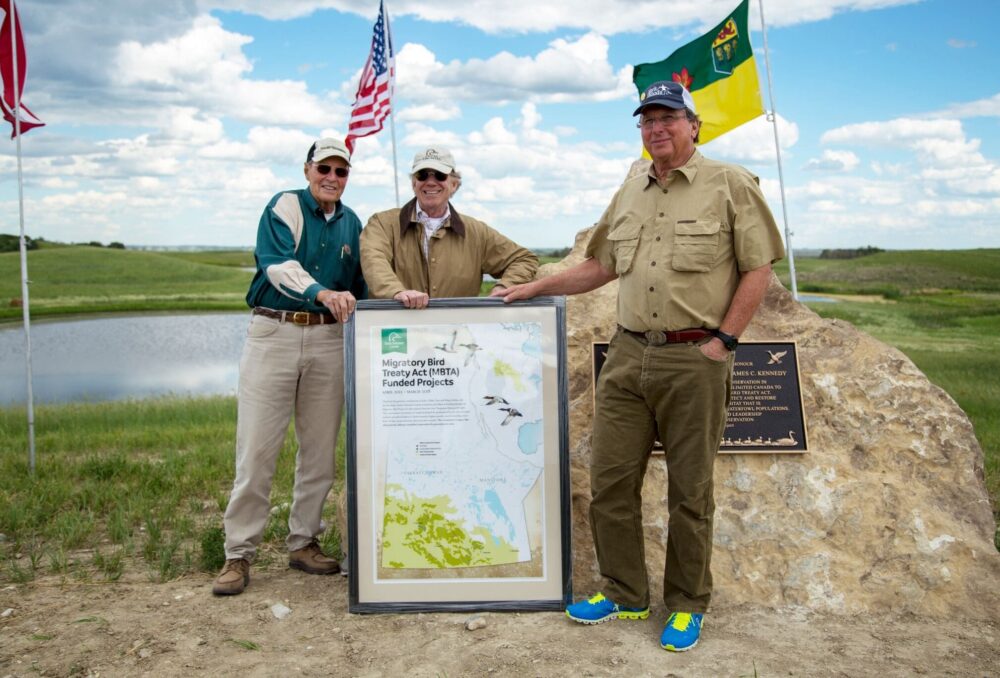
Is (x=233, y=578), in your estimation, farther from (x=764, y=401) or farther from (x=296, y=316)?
(x=764, y=401)

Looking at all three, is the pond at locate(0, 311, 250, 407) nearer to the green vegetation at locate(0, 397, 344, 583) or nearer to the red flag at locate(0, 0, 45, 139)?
the green vegetation at locate(0, 397, 344, 583)

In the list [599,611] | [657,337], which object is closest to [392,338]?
[657,337]

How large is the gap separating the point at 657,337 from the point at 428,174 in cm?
181

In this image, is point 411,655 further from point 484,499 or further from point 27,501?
point 27,501

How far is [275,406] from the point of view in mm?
5531

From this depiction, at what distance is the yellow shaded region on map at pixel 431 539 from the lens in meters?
5.09

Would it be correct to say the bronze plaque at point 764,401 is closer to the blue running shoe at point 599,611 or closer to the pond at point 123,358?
the blue running shoe at point 599,611

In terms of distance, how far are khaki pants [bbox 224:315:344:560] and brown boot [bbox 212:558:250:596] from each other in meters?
0.05

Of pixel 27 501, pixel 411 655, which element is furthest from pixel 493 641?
pixel 27 501

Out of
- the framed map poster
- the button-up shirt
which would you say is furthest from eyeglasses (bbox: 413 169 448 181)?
the button-up shirt

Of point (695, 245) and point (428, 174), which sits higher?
point (428, 174)

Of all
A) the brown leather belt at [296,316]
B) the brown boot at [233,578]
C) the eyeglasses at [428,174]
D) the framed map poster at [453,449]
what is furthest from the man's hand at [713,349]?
the brown boot at [233,578]

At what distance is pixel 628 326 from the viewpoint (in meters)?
4.57

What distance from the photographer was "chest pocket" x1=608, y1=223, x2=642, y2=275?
454cm
